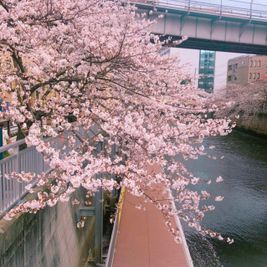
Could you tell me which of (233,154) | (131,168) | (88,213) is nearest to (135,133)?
(131,168)

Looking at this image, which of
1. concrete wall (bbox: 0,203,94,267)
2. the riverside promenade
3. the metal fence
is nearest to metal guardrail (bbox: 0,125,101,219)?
the metal fence

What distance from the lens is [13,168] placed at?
17.6ft

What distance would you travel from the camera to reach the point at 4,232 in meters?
4.48

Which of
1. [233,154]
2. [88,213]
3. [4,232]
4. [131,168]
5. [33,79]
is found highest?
[33,79]

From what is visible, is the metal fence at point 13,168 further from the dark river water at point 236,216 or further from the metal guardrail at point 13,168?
the dark river water at point 236,216

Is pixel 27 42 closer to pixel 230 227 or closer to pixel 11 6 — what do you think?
pixel 11 6

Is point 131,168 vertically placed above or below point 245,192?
above

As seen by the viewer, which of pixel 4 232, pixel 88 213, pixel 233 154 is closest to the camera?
pixel 4 232

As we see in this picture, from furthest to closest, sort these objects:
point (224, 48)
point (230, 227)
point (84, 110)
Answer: point (224, 48), point (230, 227), point (84, 110)

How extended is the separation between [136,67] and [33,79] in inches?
86.8

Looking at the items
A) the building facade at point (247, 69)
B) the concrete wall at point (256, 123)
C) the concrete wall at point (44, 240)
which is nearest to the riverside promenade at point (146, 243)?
the concrete wall at point (44, 240)

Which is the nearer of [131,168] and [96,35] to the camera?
[131,168]

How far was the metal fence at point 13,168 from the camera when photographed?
197 inches

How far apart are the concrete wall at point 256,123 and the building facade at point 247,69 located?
1464 cm
